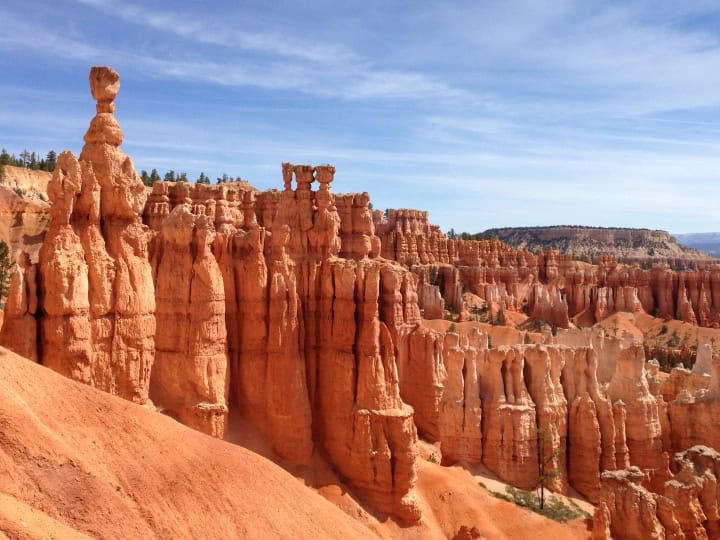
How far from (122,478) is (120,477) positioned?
5 centimetres

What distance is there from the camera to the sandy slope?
13.9 meters

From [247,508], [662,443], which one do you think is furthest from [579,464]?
[247,508]

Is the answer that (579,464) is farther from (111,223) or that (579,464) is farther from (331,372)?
(111,223)

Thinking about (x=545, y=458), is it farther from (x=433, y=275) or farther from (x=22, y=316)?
(x=433, y=275)

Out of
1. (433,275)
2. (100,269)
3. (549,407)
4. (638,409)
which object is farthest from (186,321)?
(433,275)

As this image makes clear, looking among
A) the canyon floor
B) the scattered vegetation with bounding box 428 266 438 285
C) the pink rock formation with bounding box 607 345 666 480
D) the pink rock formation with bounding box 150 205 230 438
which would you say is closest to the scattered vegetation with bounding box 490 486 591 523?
the pink rock formation with bounding box 607 345 666 480

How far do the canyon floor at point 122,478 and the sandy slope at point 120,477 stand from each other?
0.03 meters

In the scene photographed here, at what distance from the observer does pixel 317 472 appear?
24297 mm

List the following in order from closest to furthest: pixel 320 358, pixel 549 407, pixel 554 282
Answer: pixel 320 358 < pixel 549 407 < pixel 554 282

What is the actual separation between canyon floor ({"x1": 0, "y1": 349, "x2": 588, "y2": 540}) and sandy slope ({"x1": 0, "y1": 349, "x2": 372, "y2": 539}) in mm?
25

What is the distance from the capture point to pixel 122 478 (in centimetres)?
1598

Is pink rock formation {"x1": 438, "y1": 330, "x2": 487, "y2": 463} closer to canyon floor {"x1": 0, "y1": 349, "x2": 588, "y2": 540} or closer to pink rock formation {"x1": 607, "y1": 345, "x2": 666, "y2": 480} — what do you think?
pink rock formation {"x1": 607, "y1": 345, "x2": 666, "y2": 480}

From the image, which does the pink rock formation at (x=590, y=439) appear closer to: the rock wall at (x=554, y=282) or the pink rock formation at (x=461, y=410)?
the pink rock formation at (x=461, y=410)

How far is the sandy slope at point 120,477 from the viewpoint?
13.9m
